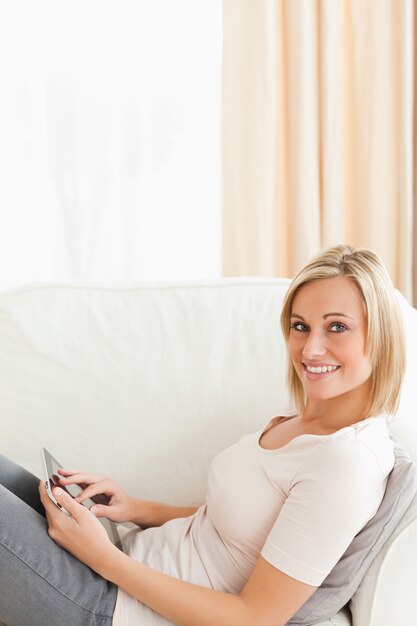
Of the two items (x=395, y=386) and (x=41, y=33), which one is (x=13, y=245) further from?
(x=395, y=386)

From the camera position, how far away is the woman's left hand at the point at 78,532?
1.22 m

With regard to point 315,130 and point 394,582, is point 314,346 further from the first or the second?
point 315,130

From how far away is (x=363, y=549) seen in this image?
1.19 m

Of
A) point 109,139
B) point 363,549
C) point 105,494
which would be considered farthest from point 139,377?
point 109,139

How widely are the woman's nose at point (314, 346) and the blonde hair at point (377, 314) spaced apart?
0.24ft

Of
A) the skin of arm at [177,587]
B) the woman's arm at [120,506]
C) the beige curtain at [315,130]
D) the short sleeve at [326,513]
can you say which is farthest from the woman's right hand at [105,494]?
the beige curtain at [315,130]

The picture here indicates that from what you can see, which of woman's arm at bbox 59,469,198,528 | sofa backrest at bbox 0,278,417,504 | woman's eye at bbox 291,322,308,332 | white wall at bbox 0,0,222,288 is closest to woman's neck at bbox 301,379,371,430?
woman's eye at bbox 291,322,308,332

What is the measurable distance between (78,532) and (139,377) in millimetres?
472

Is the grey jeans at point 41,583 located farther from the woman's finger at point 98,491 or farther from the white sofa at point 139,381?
the white sofa at point 139,381

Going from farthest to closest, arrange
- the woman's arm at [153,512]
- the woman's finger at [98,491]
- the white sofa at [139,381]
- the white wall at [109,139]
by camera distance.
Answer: the white wall at [109,139] → the white sofa at [139,381] → the woman's arm at [153,512] → the woman's finger at [98,491]

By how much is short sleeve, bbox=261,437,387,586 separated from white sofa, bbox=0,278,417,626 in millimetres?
434

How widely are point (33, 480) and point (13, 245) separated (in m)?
1.04

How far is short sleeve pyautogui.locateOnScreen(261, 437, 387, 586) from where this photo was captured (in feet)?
3.71

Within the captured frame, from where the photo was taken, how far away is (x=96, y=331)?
5.55 feet
